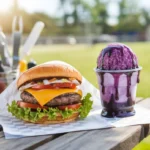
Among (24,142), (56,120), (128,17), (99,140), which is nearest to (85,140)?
(99,140)

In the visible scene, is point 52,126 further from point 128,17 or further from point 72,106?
point 128,17

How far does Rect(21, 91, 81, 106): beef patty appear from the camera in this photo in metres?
2.08

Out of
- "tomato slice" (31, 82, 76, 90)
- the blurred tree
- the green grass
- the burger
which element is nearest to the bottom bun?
the burger

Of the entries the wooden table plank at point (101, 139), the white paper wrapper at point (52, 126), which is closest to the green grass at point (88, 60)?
the white paper wrapper at point (52, 126)

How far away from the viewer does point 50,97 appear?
6.80ft

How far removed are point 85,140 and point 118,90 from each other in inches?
20.4

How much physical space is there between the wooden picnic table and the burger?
0.19 m

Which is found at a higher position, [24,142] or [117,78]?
[117,78]

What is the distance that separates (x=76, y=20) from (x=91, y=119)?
7111cm

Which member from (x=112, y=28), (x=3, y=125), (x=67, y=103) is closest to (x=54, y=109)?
(x=67, y=103)

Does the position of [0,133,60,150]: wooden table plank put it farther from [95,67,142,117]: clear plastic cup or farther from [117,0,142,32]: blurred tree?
[117,0,142,32]: blurred tree

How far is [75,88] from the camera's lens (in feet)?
7.12

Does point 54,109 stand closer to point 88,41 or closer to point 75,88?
point 75,88

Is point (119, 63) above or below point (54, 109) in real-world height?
above
